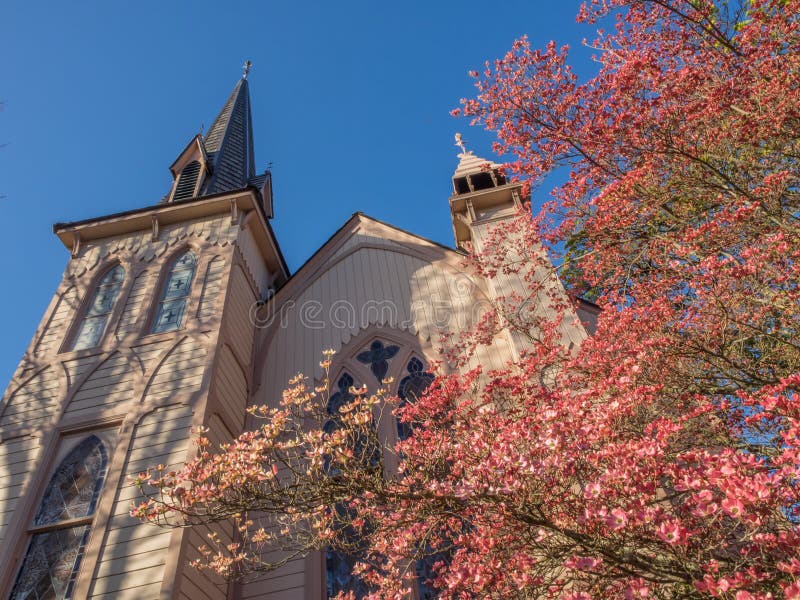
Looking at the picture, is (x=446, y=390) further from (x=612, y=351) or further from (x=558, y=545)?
(x=558, y=545)

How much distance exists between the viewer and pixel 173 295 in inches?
403

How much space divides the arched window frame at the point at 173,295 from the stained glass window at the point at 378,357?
317 cm

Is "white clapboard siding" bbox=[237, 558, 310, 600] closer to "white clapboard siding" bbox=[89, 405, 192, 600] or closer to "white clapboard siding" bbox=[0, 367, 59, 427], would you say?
"white clapboard siding" bbox=[89, 405, 192, 600]

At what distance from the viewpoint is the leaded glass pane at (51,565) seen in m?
6.64

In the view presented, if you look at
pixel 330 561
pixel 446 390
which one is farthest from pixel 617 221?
pixel 330 561

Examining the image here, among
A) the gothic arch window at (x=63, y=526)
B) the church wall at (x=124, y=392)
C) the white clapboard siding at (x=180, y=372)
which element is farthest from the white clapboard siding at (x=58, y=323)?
the gothic arch window at (x=63, y=526)

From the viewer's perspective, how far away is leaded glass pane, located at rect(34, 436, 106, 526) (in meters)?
7.30

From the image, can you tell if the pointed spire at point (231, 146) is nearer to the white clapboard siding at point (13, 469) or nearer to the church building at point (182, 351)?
the church building at point (182, 351)

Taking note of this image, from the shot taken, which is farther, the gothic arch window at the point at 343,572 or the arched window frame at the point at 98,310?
the arched window frame at the point at 98,310

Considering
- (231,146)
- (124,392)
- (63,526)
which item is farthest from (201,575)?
(231,146)

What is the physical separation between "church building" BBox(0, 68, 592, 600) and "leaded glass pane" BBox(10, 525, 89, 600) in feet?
0.05

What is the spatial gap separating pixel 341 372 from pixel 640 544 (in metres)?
6.64

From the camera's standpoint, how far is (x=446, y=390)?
6.92 meters

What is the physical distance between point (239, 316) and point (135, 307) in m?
1.82
